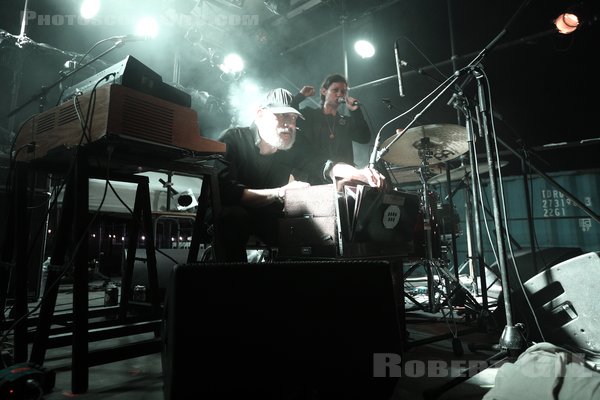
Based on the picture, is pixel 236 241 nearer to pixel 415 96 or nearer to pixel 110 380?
pixel 110 380

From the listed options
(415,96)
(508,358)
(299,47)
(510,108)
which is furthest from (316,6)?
(508,358)

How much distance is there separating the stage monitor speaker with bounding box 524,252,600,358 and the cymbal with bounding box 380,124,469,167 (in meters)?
1.41

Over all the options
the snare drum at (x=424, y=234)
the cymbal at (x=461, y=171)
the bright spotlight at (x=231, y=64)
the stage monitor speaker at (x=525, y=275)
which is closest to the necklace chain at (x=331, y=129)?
the snare drum at (x=424, y=234)

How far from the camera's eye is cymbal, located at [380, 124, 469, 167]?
109 inches

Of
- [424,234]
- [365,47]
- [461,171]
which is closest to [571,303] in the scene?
[424,234]

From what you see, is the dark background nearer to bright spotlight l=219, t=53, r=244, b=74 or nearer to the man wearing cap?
bright spotlight l=219, t=53, r=244, b=74

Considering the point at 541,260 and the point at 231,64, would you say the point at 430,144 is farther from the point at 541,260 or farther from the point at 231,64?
the point at 231,64

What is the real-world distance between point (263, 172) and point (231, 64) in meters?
5.80

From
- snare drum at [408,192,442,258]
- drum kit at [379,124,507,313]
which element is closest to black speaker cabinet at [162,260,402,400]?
drum kit at [379,124,507,313]

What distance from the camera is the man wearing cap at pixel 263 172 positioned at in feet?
6.08

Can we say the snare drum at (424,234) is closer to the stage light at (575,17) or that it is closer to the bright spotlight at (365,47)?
the stage light at (575,17)

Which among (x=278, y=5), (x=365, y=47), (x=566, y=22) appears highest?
(x=278, y=5)

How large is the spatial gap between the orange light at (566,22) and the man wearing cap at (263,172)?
1717 millimetres

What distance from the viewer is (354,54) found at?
7113 mm
